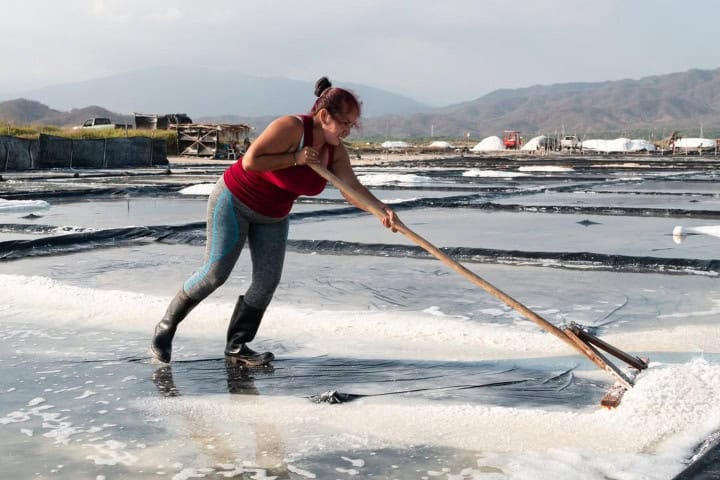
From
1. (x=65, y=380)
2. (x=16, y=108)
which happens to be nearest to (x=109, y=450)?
(x=65, y=380)

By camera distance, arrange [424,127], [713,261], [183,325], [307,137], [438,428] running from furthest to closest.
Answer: [424,127] < [713,261] < [183,325] < [307,137] < [438,428]

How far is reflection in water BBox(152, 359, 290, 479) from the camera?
7.04ft

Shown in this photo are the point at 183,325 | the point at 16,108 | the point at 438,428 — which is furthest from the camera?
the point at 16,108

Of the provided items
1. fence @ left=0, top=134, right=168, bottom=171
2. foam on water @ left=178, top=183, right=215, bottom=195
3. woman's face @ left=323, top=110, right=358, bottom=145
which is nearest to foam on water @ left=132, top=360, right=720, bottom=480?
woman's face @ left=323, top=110, right=358, bottom=145

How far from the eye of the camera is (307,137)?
292cm

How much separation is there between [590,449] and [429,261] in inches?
138

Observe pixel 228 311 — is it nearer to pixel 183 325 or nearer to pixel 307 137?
pixel 183 325

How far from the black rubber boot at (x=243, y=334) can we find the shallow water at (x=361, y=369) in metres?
0.06

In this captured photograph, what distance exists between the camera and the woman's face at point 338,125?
114 inches

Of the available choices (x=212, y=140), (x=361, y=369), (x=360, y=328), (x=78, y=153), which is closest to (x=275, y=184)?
(x=361, y=369)

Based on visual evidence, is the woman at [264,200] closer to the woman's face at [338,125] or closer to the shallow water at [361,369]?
the woman's face at [338,125]

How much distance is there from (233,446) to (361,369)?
83cm

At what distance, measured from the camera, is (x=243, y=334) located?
126 inches

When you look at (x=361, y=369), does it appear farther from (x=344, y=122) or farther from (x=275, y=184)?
(x=344, y=122)
